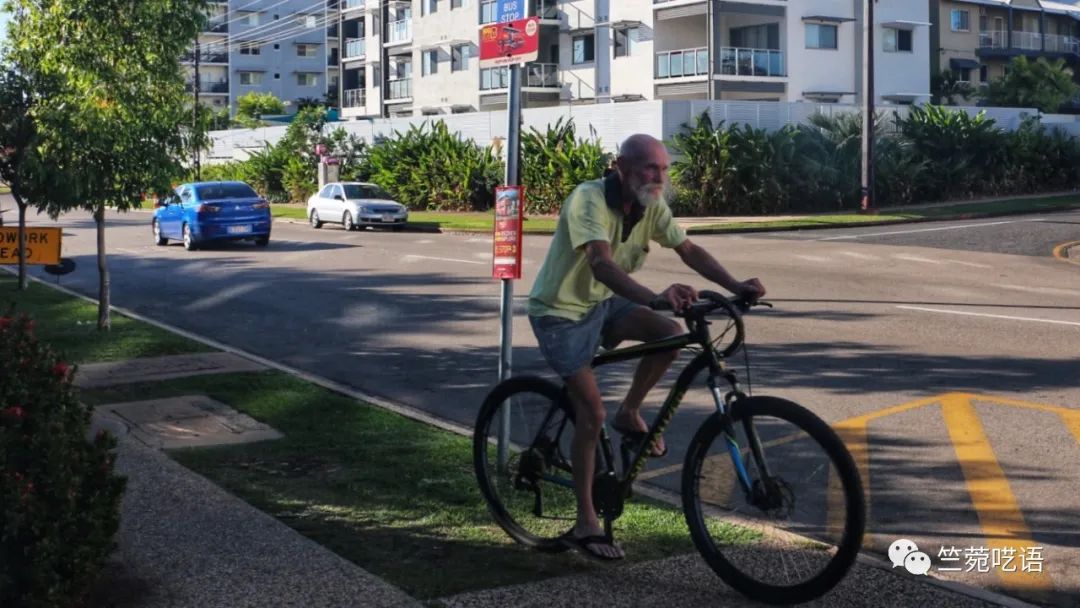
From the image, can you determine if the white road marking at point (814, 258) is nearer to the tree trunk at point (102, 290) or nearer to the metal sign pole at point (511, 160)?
the tree trunk at point (102, 290)

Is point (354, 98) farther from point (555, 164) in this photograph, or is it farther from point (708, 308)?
point (708, 308)

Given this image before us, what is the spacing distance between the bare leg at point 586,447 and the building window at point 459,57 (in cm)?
5815

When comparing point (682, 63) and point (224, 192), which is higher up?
point (682, 63)

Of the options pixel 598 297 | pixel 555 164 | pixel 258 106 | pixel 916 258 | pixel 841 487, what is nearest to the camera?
pixel 841 487

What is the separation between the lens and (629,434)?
5.60 m

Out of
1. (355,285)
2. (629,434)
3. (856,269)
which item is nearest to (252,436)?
(629,434)

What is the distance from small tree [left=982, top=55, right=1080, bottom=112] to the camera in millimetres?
59281

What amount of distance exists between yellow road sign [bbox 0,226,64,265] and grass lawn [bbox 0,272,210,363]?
1.53ft

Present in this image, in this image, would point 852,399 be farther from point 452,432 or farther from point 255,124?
point 255,124

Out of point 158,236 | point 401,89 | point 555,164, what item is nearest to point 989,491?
point 158,236

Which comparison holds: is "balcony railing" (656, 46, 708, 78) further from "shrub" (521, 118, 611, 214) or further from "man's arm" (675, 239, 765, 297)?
"man's arm" (675, 239, 765, 297)

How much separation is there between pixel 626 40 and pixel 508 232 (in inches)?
1843

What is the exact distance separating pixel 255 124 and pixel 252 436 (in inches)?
2635

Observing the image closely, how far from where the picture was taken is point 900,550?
570 centimetres
